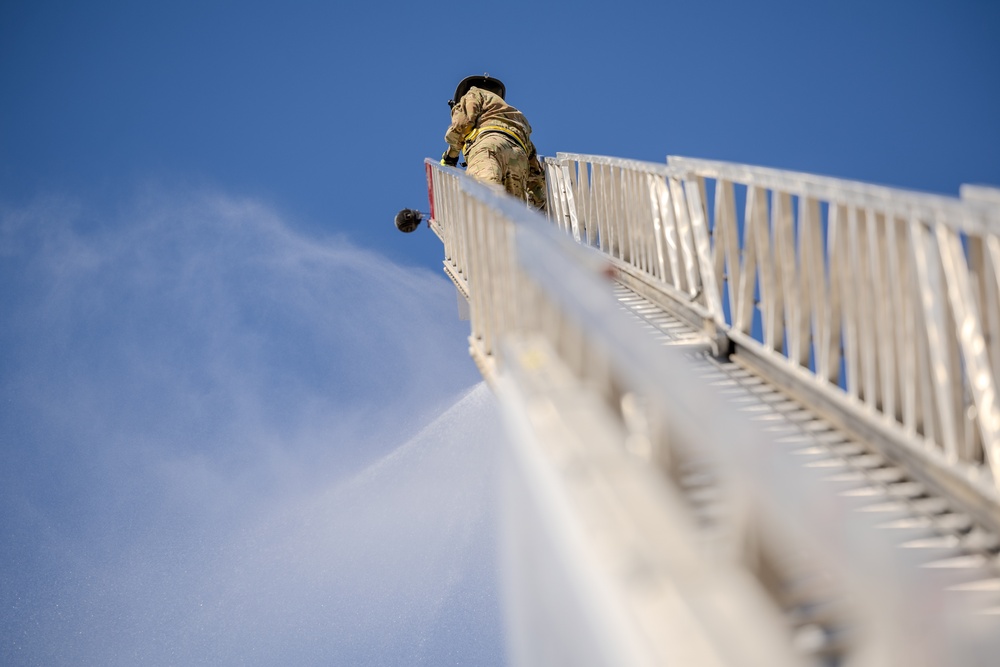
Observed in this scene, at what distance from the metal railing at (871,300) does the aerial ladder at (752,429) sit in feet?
0.04

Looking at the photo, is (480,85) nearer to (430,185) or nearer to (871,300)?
(430,185)

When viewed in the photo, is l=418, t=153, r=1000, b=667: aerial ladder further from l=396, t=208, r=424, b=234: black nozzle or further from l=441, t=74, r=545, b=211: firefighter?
l=396, t=208, r=424, b=234: black nozzle

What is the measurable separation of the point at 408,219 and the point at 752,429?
31.1ft

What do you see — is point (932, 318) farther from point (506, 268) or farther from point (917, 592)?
point (917, 592)

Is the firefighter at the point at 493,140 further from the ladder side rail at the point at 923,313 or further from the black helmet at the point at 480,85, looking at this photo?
the ladder side rail at the point at 923,313

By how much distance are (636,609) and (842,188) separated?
122 inches

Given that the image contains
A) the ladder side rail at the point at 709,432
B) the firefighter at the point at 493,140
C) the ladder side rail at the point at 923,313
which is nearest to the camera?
the ladder side rail at the point at 709,432

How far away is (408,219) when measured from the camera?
10.8 meters

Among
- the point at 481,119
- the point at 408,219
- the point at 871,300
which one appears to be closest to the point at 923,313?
the point at 871,300

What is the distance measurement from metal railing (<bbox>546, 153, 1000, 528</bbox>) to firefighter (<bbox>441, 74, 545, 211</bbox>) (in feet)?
10.7

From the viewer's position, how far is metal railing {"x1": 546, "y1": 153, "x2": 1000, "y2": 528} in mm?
3408

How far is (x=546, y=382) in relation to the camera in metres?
2.59

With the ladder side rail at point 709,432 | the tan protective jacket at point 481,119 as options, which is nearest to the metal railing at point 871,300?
the ladder side rail at point 709,432

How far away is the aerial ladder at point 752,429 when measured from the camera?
1477mm
